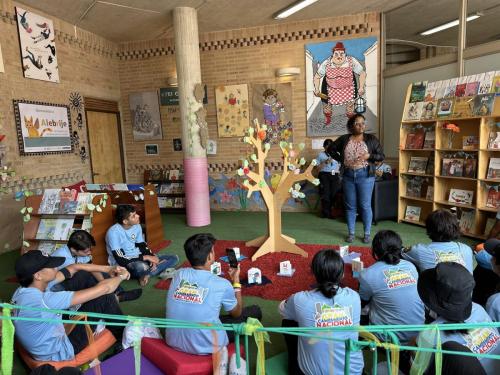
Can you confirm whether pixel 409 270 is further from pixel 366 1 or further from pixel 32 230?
pixel 366 1

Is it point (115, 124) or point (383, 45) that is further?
point (115, 124)

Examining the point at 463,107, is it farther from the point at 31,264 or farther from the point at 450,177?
the point at 31,264

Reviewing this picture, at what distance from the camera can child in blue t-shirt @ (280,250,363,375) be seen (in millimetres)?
1859

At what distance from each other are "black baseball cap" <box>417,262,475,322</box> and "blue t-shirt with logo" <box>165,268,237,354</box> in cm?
116

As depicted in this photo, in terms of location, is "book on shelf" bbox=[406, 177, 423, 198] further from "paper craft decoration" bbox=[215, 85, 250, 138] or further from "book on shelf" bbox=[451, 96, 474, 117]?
"paper craft decoration" bbox=[215, 85, 250, 138]

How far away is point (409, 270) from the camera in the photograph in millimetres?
2389

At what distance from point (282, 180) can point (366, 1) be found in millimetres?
3850

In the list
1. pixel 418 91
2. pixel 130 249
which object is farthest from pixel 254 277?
pixel 418 91

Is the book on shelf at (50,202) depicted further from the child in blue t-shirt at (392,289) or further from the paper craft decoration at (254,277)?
the child in blue t-shirt at (392,289)

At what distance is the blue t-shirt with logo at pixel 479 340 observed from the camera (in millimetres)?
1585

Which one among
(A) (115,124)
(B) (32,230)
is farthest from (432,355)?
(A) (115,124)

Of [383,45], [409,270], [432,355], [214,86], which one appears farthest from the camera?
[214,86]

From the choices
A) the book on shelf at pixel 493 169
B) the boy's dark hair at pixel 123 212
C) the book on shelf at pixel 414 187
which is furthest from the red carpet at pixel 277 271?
the book on shelf at pixel 493 169

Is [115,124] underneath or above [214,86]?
underneath
